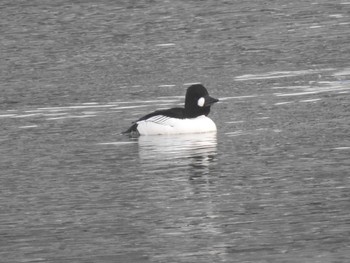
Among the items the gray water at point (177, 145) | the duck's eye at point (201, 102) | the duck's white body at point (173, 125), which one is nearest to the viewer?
the gray water at point (177, 145)

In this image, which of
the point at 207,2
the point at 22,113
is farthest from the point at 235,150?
the point at 207,2

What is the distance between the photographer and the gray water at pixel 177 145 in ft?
57.8

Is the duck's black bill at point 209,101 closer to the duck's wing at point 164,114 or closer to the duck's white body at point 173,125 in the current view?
the duck's white body at point 173,125

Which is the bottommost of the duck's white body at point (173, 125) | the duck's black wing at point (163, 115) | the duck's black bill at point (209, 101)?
the duck's white body at point (173, 125)

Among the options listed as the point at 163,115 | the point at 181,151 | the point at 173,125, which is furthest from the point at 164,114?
the point at 181,151

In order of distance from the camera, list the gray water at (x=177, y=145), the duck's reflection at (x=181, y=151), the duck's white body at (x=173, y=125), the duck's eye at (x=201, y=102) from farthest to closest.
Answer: the duck's eye at (x=201, y=102)
the duck's white body at (x=173, y=125)
the duck's reflection at (x=181, y=151)
the gray water at (x=177, y=145)

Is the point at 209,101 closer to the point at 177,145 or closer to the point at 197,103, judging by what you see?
the point at 197,103

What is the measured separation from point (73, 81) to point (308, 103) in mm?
8773

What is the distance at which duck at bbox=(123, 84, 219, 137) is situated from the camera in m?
27.4

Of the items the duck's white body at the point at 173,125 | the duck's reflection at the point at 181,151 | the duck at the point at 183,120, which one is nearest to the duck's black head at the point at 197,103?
the duck at the point at 183,120

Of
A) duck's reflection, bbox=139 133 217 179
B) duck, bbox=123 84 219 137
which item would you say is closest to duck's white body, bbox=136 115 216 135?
duck, bbox=123 84 219 137

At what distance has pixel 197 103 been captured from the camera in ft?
91.7

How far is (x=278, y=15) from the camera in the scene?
167 feet

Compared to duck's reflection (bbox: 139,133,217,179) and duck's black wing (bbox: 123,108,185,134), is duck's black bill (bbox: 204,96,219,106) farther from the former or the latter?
duck's reflection (bbox: 139,133,217,179)
